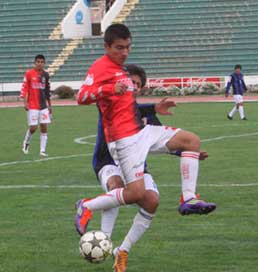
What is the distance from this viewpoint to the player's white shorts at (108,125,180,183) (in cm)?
737

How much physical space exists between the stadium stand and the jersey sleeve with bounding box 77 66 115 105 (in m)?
39.6

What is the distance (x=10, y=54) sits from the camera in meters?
51.2

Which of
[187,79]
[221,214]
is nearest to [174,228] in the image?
[221,214]

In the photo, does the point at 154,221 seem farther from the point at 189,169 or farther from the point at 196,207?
the point at 196,207

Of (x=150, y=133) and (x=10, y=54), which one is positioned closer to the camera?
(x=150, y=133)

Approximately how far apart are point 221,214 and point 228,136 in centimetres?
1216

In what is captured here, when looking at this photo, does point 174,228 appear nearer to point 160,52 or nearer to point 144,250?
point 144,250

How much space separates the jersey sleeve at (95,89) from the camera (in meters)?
7.26

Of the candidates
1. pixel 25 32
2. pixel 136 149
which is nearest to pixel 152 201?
pixel 136 149

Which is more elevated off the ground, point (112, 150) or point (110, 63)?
point (110, 63)

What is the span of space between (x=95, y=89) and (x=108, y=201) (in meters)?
0.93

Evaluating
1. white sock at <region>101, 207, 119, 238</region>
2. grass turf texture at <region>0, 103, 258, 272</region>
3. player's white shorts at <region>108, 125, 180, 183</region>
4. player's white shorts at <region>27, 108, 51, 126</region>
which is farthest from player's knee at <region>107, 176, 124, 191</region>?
player's white shorts at <region>27, 108, 51, 126</region>

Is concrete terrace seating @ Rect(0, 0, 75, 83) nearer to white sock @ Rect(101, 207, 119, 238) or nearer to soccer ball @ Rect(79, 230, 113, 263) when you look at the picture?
white sock @ Rect(101, 207, 119, 238)

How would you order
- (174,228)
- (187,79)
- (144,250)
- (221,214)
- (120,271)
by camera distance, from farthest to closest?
(187,79)
(221,214)
(174,228)
(144,250)
(120,271)
